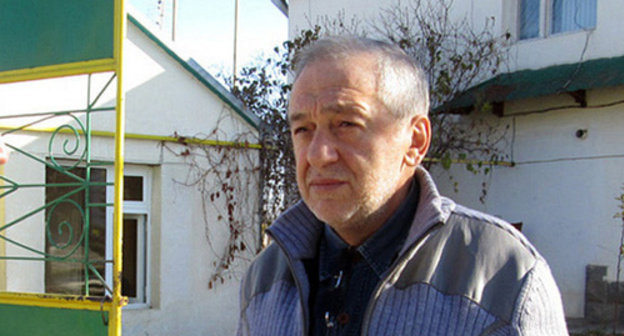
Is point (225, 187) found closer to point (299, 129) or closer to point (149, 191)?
point (149, 191)

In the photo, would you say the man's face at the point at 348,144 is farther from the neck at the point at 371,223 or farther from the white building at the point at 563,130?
the white building at the point at 563,130

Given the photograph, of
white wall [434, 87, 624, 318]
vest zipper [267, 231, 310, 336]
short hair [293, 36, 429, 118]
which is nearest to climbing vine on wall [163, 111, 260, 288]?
white wall [434, 87, 624, 318]

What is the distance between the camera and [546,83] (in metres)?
7.48

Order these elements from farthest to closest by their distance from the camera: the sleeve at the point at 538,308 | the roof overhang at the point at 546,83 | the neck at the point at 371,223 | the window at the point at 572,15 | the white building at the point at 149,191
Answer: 1. the window at the point at 572,15
2. the roof overhang at the point at 546,83
3. the white building at the point at 149,191
4. the neck at the point at 371,223
5. the sleeve at the point at 538,308

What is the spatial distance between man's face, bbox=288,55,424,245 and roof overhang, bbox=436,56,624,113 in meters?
6.07

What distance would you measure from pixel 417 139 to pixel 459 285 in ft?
1.25

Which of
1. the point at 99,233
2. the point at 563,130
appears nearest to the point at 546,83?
the point at 563,130

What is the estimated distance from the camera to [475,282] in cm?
138

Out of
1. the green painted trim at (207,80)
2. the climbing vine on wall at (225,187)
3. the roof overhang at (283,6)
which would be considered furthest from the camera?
the roof overhang at (283,6)

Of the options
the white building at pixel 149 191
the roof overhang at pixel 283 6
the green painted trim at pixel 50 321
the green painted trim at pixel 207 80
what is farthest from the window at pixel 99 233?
the roof overhang at pixel 283 6

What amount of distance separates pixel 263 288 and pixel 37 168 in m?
4.62

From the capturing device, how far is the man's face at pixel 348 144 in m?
1.50

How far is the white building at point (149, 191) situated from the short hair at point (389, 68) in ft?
15.3

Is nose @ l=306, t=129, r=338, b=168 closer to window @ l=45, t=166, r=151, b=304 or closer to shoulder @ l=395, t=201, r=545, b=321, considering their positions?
shoulder @ l=395, t=201, r=545, b=321
